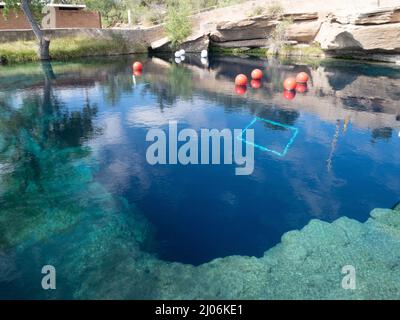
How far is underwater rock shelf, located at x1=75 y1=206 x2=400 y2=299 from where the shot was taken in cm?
892

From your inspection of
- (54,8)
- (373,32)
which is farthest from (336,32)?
(54,8)

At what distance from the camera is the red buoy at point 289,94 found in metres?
28.5

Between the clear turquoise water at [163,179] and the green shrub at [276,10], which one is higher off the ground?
the green shrub at [276,10]

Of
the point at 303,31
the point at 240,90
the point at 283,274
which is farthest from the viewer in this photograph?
the point at 303,31

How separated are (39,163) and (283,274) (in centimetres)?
1298

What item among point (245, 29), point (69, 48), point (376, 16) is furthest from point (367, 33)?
point (69, 48)

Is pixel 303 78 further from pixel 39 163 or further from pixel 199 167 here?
pixel 39 163

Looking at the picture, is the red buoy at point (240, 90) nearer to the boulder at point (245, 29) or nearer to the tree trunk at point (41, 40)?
the boulder at point (245, 29)

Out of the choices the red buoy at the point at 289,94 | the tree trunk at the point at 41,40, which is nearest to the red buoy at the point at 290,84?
the red buoy at the point at 289,94

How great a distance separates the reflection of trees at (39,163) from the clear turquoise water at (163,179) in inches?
2.5

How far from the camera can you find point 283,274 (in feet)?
31.6

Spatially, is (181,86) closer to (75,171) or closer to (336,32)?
(75,171)

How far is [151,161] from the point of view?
1661cm

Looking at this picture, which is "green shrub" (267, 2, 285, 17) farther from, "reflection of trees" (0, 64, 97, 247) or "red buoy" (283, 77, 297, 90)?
"reflection of trees" (0, 64, 97, 247)
